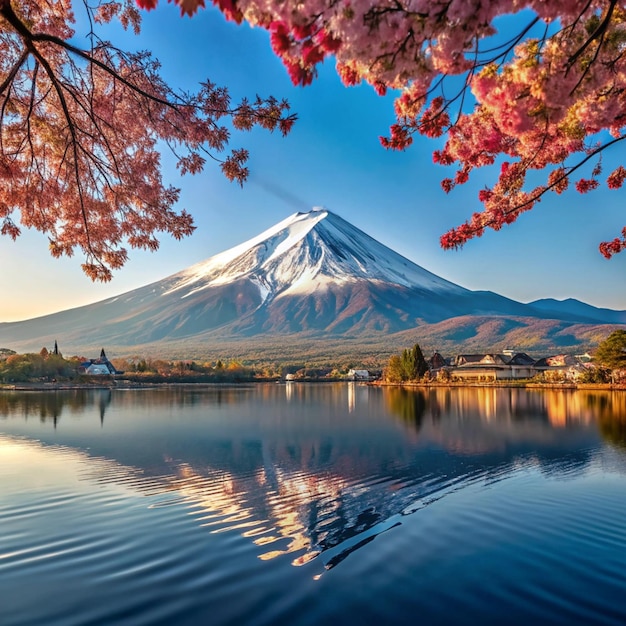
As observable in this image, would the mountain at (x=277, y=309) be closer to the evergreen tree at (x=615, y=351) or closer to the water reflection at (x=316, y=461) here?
the evergreen tree at (x=615, y=351)

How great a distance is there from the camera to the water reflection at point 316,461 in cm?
526

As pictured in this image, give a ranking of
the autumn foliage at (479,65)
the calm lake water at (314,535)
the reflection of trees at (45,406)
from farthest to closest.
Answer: the reflection of trees at (45,406)
the calm lake water at (314,535)
the autumn foliage at (479,65)

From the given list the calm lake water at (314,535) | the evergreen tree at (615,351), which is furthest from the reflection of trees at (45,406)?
the evergreen tree at (615,351)

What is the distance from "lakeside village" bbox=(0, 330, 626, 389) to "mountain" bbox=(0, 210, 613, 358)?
4003cm

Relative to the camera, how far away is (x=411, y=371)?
51844 mm

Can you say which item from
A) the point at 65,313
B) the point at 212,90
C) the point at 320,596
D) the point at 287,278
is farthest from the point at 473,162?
the point at 65,313

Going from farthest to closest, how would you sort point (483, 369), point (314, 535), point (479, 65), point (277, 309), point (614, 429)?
point (277, 309)
point (483, 369)
point (614, 429)
point (314, 535)
point (479, 65)

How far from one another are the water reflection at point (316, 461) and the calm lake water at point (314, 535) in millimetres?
52

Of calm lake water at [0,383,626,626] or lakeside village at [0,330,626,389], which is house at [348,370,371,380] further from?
calm lake water at [0,383,626,626]

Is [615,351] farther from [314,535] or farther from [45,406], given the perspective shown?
[45,406]

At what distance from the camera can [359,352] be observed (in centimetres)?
10562

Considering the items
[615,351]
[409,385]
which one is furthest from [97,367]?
[615,351]

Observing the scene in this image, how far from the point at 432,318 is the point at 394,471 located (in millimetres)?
155371

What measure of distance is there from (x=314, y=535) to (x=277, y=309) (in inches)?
6142
